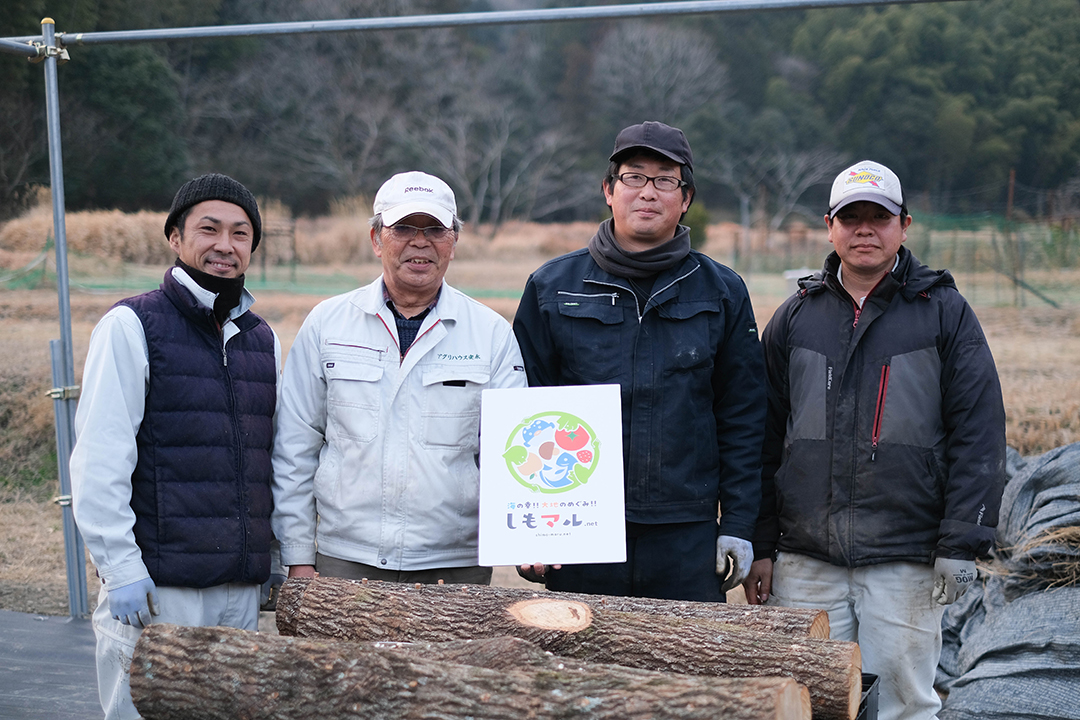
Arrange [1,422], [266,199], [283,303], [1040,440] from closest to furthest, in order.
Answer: [1040,440]
[1,422]
[283,303]
[266,199]

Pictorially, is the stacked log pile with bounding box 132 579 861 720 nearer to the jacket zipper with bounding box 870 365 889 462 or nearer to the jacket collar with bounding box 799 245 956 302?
the jacket zipper with bounding box 870 365 889 462

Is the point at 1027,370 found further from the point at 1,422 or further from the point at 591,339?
the point at 1,422

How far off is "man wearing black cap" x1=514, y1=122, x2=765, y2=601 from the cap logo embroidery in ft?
1.59

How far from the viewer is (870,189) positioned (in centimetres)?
273

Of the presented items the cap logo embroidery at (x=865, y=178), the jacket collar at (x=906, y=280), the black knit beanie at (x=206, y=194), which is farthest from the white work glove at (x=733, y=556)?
the black knit beanie at (x=206, y=194)

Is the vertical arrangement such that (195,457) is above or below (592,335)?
below

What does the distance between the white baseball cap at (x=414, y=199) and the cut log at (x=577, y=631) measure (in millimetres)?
1010

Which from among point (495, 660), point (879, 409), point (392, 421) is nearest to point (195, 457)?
point (392, 421)

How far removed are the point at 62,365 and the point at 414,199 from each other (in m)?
2.62

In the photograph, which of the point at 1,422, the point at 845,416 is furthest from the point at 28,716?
the point at 1,422

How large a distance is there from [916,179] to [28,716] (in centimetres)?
1699

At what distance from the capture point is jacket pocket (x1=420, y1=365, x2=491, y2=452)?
2.55m

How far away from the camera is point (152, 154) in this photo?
14344mm

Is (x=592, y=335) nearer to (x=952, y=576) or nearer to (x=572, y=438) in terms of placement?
(x=572, y=438)
